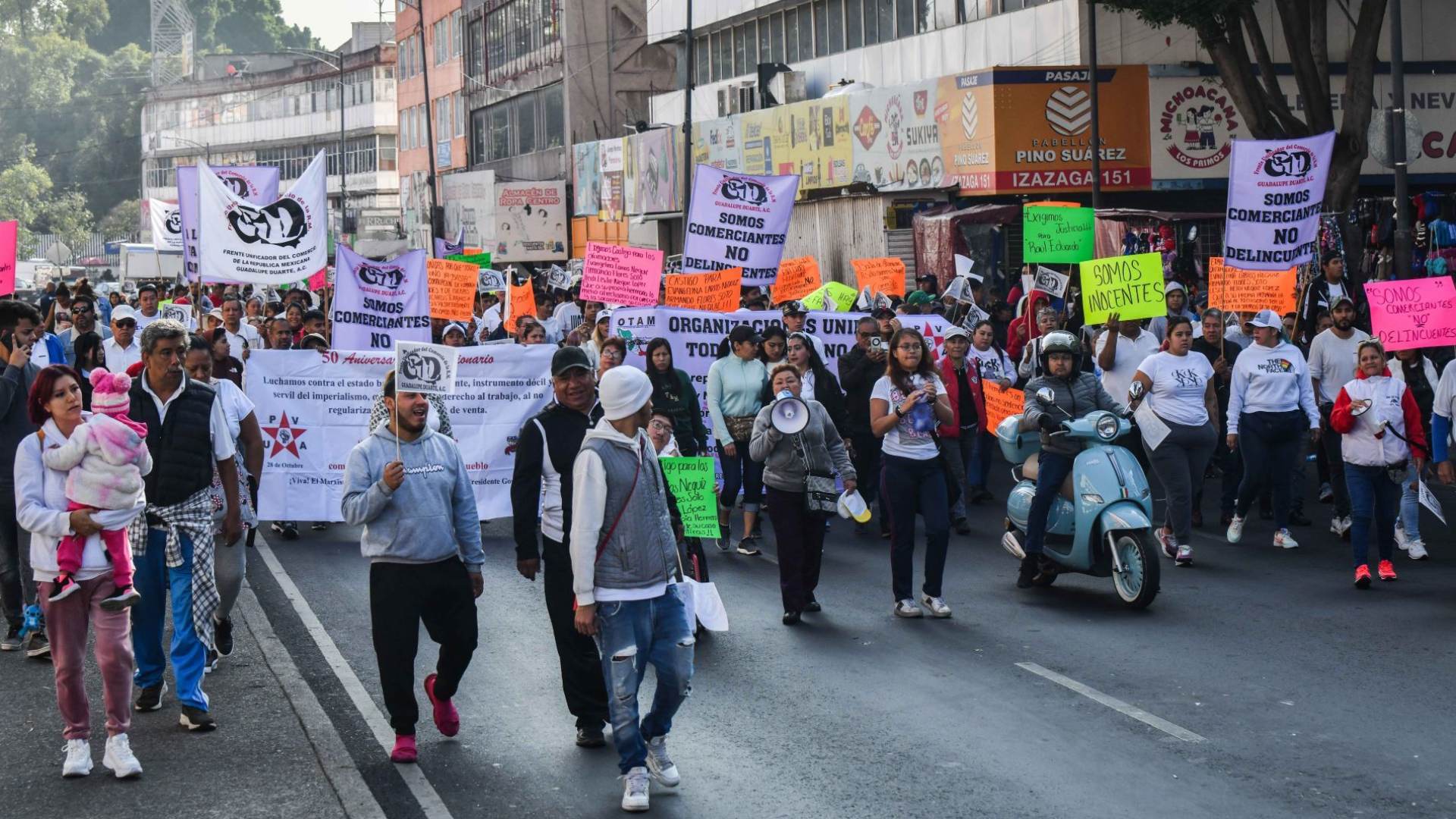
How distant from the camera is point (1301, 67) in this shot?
1055 inches

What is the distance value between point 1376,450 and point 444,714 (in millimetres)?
6621

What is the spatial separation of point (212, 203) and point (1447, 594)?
11984 millimetres

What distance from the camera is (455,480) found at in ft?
25.5

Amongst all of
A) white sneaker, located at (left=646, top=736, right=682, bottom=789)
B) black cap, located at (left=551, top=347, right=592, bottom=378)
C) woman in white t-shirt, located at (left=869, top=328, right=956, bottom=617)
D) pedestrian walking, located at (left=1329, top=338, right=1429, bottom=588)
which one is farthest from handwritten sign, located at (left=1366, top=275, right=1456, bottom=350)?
white sneaker, located at (left=646, top=736, right=682, bottom=789)

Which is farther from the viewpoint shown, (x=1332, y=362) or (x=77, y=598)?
(x=1332, y=362)

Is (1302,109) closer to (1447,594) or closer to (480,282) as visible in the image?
(480,282)

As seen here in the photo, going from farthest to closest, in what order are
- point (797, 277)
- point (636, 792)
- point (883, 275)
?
1. point (883, 275)
2. point (797, 277)
3. point (636, 792)

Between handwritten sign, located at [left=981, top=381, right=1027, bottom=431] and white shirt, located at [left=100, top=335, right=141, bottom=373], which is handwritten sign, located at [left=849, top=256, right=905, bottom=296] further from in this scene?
white shirt, located at [left=100, top=335, right=141, bottom=373]

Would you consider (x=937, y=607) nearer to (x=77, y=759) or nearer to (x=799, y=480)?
(x=799, y=480)

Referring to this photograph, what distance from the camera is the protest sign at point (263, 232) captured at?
58.0 feet

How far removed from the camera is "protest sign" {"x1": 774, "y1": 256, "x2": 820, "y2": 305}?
813 inches

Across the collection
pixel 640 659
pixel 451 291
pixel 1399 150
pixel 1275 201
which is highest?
pixel 1399 150

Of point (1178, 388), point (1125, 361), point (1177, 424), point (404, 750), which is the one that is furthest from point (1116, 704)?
point (1125, 361)

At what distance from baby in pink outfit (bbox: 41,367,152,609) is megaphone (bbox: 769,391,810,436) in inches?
172
